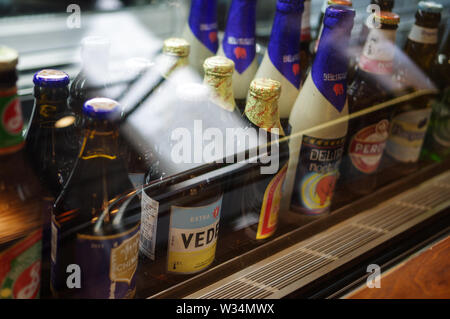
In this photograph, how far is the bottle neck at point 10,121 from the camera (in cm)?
60

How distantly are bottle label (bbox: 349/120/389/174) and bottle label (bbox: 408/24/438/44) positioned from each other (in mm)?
353

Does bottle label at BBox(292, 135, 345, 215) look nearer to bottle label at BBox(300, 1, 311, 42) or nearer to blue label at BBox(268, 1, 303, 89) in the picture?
blue label at BBox(268, 1, 303, 89)

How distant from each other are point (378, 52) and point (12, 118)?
1.00 metres

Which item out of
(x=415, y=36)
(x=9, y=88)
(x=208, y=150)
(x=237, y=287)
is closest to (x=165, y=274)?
(x=237, y=287)

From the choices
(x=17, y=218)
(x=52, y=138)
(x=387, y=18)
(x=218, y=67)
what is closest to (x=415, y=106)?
(x=387, y=18)

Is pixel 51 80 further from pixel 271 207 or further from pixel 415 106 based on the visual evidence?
pixel 415 106

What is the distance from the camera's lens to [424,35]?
1.45m

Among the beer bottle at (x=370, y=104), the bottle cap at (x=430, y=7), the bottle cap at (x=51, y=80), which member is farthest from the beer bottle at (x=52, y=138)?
the bottle cap at (x=430, y=7)

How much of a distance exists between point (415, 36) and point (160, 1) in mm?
1016

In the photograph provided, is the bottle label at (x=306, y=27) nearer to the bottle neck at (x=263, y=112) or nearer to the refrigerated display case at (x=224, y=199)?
the refrigerated display case at (x=224, y=199)

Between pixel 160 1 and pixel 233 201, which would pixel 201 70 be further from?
pixel 160 1

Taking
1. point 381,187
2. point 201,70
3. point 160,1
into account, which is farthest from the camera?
point 160,1

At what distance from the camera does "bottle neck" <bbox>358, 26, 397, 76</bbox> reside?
49.5 inches

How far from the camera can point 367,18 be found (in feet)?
4.35
